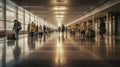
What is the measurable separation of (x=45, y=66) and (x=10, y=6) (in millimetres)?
26217

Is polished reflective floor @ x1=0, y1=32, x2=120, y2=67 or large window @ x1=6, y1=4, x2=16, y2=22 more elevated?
large window @ x1=6, y1=4, x2=16, y2=22

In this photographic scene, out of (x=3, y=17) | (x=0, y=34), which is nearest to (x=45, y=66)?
(x=0, y=34)

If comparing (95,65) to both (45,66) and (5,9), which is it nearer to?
(45,66)

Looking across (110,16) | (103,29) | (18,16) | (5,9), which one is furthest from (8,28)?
(110,16)

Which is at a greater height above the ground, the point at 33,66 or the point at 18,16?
the point at 18,16

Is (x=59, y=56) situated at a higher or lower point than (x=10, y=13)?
lower

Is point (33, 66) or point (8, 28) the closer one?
point (33, 66)

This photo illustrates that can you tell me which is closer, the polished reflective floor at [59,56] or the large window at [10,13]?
the polished reflective floor at [59,56]

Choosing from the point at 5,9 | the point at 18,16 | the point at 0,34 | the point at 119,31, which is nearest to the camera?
the point at 0,34

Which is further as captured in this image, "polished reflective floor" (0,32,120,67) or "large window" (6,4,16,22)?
"large window" (6,4,16,22)

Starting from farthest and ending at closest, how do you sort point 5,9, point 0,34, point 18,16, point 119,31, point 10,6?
point 119,31 < point 18,16 < point 10,6 < point 5,9 < point 0,34

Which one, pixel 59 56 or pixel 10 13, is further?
pixel 10 13

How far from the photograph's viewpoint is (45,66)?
674 cm

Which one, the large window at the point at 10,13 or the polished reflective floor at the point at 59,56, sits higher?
the large window at the point at 10,13
